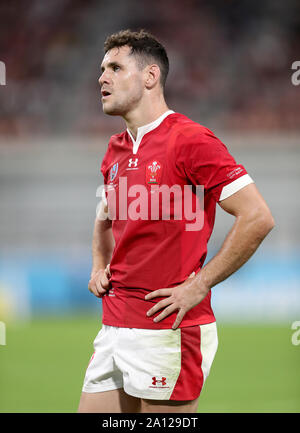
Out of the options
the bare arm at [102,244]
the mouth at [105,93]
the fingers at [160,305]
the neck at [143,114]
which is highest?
the mouth at [105,93]

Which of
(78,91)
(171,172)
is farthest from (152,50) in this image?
(78,91)

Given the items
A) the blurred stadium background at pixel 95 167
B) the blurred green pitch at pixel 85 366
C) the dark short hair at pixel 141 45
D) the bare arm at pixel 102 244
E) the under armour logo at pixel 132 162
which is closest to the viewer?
the under armour logo at pixel 132 162

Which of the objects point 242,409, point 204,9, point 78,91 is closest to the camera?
point 242,409

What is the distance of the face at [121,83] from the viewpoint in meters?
2.55

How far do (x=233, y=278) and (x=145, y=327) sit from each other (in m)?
6.74

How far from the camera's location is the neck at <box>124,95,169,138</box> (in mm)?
2562

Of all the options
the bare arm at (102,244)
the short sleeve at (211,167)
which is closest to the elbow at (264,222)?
the short sleeve at (211,167)

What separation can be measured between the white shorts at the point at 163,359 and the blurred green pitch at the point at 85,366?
238 centimetres

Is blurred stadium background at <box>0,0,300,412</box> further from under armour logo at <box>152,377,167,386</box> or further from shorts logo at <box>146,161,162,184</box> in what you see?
shorts logo at <box>146,161,162,184</box>

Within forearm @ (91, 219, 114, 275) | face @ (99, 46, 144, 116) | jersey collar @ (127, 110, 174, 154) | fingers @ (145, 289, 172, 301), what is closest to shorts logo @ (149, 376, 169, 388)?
fingers @ (145, 289, 172, 301)

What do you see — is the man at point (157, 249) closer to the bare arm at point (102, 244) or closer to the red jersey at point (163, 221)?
the red jersey at point (163, 221)

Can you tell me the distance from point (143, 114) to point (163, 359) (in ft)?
3.33

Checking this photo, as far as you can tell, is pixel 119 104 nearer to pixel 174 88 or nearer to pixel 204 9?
pixel 174 88

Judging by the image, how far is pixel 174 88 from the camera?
1318 centimetres
